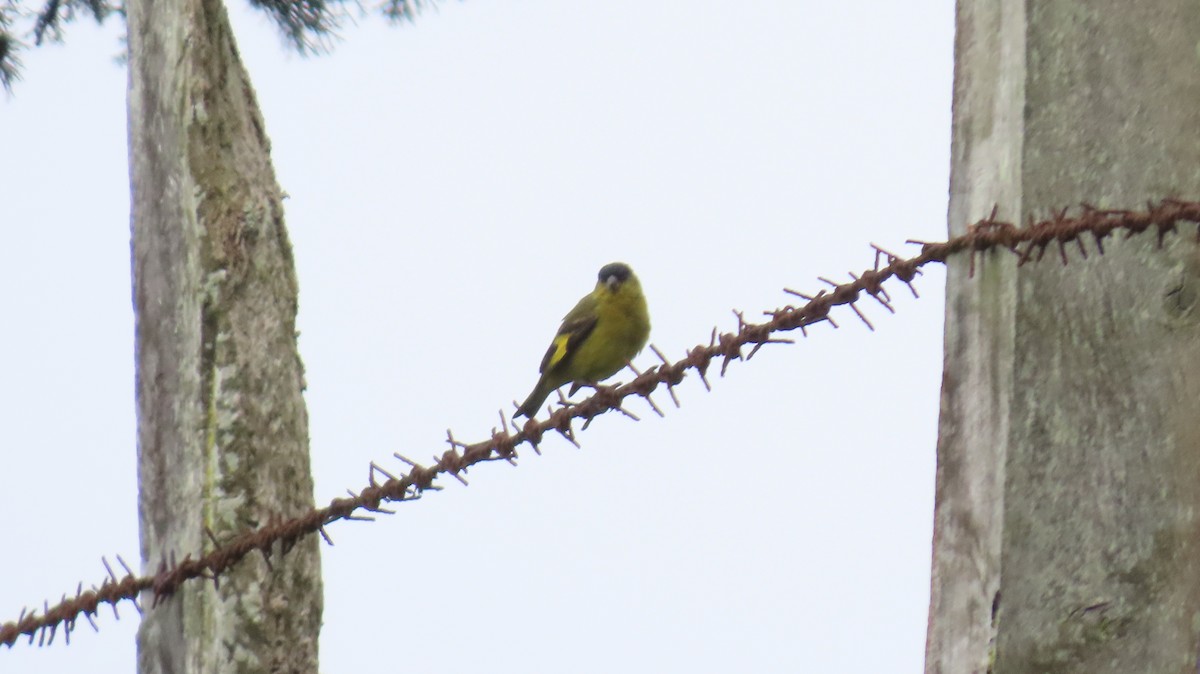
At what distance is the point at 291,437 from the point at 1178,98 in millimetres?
1544

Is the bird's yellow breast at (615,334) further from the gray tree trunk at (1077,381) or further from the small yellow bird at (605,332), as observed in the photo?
the gray tree trunk at (1077,381)

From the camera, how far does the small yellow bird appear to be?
6668 millimetres

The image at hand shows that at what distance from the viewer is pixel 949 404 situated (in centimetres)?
165

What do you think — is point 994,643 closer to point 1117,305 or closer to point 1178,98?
point 1117,305

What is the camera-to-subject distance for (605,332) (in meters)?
6.66

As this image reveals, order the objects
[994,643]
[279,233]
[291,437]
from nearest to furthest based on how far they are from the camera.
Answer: [994,643], [291,437], [279,233]

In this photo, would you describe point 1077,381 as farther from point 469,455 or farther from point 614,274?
point 614,274

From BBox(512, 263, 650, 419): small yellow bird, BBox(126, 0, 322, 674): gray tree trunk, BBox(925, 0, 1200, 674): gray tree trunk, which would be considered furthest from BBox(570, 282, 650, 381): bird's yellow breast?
BBox(925, 0, 1200, 674): gray tree trunk

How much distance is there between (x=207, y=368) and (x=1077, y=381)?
1.40m

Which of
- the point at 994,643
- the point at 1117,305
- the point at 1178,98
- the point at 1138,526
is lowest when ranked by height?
the point at 994,643

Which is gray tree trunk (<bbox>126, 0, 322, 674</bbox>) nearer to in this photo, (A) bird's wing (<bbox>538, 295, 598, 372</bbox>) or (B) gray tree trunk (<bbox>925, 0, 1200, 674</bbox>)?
(B) gray tree trunk (<bbox>925, 0, 1200, 674</bbox>)

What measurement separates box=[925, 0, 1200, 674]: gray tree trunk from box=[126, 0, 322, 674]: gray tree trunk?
122 cm

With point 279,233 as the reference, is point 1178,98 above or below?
below

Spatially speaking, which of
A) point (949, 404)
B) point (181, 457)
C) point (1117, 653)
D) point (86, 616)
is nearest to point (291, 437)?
point (181, 457)
